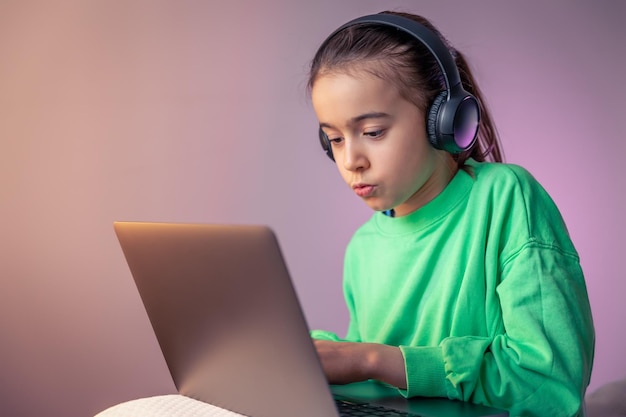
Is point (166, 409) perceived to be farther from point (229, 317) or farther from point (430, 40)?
point (430, 40)

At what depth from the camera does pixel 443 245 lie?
135cm

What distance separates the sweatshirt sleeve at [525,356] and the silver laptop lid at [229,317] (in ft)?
0.82

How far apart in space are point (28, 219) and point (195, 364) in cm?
124

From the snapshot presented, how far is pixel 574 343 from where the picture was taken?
1173 millimetres

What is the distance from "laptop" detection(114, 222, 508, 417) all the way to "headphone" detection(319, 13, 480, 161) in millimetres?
380

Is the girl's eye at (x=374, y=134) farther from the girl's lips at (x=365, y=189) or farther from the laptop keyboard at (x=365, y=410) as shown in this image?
the laptop keyboard at (x=365, y=410)

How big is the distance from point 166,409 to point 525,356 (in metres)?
0.49

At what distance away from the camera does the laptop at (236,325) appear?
88cm

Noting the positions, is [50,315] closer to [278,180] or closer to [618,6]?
[278,180]

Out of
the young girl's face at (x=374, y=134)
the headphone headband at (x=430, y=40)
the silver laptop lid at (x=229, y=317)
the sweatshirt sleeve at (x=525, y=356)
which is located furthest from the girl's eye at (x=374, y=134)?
the silver laptop lid at (x=229, y=317)

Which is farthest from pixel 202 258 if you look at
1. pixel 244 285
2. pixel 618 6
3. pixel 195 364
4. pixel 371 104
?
pixel 618 6

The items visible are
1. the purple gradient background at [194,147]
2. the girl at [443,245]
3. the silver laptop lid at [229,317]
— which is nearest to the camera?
the silver laptop lid at [229,317]

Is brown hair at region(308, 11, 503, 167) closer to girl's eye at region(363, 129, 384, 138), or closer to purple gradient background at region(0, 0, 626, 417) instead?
girl's eye at region(363, 129, 384, 138)

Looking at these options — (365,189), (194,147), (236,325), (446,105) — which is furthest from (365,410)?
(194,147)
